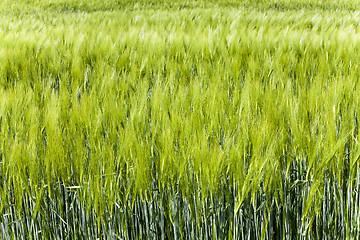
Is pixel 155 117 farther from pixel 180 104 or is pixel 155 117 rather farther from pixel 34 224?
pixel 34 224

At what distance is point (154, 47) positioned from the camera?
1.59 metres

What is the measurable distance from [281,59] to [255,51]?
245 millimetres

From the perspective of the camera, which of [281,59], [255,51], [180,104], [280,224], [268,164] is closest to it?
[268,164]

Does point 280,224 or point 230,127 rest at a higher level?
point 230,127

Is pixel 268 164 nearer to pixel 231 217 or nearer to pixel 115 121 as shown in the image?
pixel 231 217

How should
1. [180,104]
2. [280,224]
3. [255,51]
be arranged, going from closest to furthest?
[280,224] < [180,104] < [255,51]

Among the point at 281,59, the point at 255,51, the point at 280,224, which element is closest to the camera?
the point at 280,224

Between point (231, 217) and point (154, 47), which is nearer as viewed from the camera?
point (231, 217)

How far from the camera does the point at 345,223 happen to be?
0.77 m

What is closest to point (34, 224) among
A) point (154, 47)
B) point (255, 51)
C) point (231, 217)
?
point (231, 217)

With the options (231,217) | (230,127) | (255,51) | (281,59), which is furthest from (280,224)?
(255,51)

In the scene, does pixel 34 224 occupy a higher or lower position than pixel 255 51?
lower

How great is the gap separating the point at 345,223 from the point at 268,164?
0.83ft

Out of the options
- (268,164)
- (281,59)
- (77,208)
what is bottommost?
(77,208)
